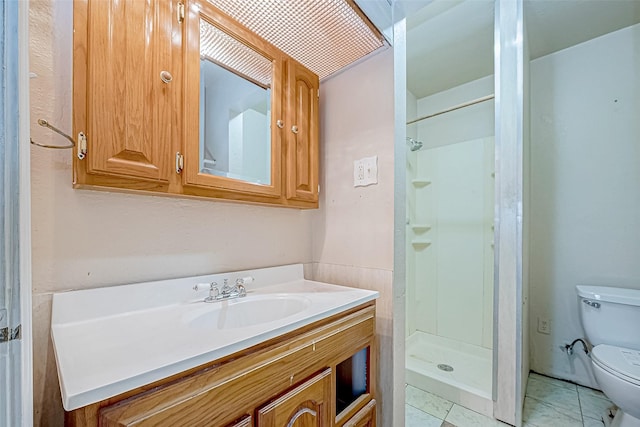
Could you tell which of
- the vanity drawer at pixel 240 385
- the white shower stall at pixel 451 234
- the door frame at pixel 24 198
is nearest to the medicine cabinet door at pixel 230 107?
→ the door frame at pixel 24 198

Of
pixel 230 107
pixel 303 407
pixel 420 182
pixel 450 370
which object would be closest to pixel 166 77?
pixel 230 107

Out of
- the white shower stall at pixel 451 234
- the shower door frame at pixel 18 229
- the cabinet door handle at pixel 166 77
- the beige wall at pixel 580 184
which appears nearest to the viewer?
the shower door frame at pixel 18 229

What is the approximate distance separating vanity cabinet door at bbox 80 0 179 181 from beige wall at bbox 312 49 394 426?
0.75 metres

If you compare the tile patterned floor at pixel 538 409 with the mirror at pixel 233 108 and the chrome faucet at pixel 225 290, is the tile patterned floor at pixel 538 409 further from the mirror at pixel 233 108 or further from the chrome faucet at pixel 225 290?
the mirror at pixel 233 108

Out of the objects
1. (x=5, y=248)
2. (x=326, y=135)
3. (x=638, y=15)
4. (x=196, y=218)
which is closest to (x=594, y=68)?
(x=638, y=15)

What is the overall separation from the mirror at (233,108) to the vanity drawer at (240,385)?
0.62 meters

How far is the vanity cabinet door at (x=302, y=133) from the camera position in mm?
1197

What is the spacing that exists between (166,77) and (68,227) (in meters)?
0.52

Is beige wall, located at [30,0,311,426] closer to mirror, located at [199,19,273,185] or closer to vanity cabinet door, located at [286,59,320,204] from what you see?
mirror, located at [199,19,273,185]

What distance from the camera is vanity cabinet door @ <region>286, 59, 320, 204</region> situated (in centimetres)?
120

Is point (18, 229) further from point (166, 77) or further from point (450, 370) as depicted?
point (450, 370)

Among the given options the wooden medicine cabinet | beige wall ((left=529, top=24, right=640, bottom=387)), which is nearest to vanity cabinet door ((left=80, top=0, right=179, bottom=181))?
the wooden medicine cabinet

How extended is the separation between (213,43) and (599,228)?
2491 mm

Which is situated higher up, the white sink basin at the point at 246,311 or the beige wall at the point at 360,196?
the beige wall at the point at 360,196
